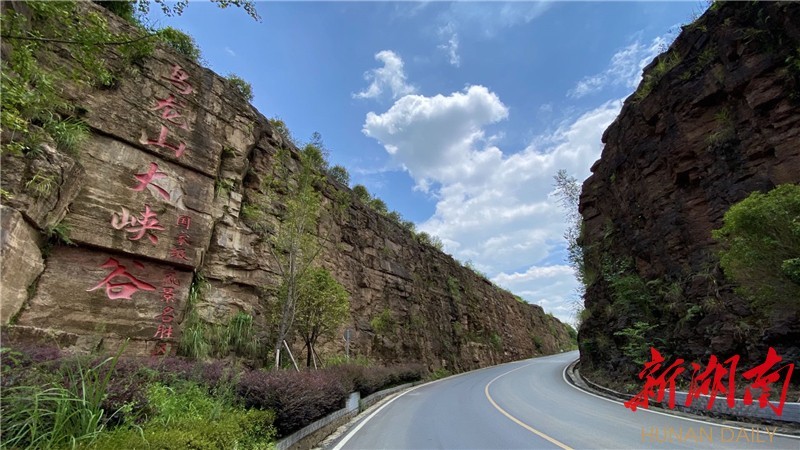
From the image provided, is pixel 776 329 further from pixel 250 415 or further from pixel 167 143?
pixel 167 143

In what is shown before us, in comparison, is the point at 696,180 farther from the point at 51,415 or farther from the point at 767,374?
the point at 51,415

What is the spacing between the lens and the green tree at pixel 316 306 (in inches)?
498

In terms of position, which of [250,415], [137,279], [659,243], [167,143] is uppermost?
[167,143]

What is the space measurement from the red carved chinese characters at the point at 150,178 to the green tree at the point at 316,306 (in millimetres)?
4872

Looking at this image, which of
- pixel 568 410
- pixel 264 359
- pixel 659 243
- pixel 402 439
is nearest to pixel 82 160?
pixel 264 359

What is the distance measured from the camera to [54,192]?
773cm

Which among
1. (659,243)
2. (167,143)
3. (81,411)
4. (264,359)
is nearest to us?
(81,411)

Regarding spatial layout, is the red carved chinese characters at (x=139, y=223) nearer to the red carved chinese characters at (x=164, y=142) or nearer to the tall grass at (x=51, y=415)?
the red carved chinese characters at (x=164, y=142)

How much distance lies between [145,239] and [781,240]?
1466 cm

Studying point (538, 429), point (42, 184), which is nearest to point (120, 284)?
point (42, 184)

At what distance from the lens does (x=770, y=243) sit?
7.59 metres

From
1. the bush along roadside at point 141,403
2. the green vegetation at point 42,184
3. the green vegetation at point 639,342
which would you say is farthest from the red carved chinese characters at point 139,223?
the green vegetation at point 639,342

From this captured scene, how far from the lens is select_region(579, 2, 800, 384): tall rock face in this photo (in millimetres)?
10945

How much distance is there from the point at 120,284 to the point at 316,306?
5.62 m
